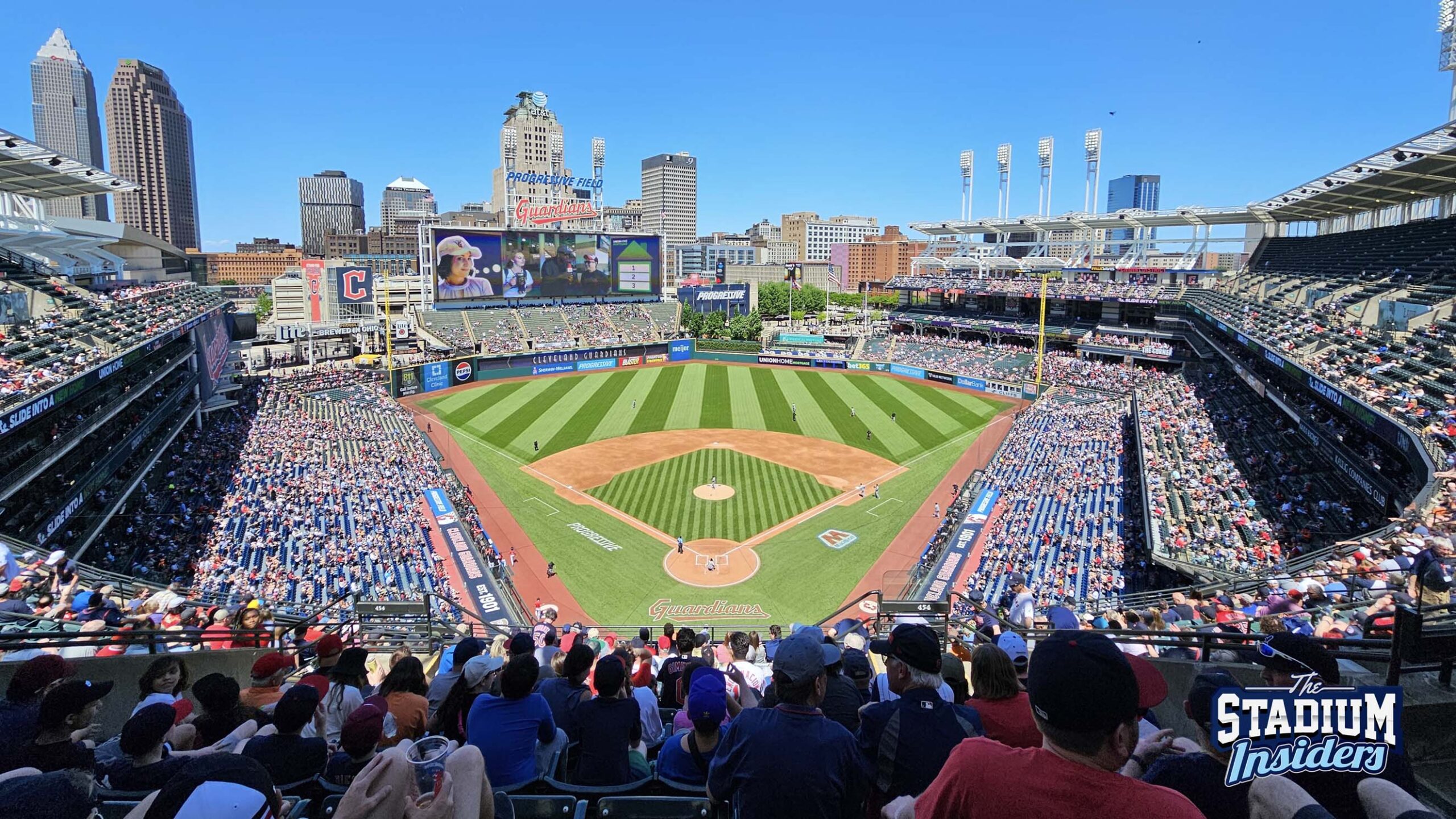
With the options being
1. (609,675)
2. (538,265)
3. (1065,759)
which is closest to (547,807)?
(609,675)

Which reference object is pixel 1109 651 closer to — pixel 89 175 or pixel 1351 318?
pixel 1351 318

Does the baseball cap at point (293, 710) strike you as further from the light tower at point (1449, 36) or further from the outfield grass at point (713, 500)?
the light tower at point (1449, 36)

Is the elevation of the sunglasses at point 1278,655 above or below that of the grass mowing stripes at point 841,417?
above

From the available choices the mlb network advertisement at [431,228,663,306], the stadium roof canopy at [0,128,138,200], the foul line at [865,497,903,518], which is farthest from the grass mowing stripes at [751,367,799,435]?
the stadium roof canopy at [0,128,138,200]

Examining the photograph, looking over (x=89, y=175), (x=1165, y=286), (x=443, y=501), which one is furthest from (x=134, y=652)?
(x=1165, y=286)

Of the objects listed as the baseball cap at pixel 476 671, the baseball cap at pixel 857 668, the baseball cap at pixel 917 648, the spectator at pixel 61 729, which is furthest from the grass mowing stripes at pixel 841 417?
the spectator at pixel 61 729

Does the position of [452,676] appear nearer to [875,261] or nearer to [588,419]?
[588,419]
